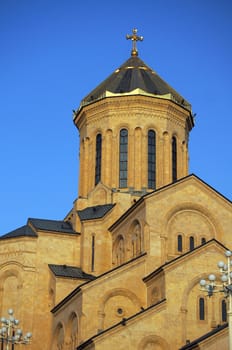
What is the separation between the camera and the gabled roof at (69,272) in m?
40.8

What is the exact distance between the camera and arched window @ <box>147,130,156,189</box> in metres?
45.9

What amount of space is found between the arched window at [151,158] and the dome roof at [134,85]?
2856 mm

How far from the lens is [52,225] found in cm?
4491

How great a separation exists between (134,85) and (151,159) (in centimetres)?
541

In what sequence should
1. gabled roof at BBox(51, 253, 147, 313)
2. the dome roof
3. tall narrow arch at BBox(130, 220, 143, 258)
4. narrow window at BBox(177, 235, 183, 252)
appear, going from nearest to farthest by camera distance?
gabled roof at BBox(51, 253, 147, 313)
narrow window at BBox(177, 235, 183, 252)
tall narrow arch at BBox(130, 220, 143, 258)
the dome roof

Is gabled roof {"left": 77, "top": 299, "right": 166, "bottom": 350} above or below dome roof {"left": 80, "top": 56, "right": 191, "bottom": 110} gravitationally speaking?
below

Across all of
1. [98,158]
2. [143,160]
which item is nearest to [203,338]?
[143,160]

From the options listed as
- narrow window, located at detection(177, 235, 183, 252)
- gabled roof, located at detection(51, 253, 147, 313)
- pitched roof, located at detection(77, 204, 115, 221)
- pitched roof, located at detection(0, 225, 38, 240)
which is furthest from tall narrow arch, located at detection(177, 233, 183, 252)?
pitched roof, located at detection(0, 225, 38, 240)

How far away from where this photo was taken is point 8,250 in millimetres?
42781

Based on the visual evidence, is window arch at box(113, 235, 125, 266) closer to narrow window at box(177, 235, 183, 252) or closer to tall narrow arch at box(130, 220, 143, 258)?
tall narrow arch at box(130, 220, 143, 258)

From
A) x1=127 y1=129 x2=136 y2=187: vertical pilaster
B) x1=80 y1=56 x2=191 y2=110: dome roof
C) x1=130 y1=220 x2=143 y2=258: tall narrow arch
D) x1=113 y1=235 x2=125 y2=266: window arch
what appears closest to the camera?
x1=130 y1=220 x2=143 y2=258: tall narrow arch

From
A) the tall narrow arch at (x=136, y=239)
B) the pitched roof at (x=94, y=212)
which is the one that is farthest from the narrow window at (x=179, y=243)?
the pitched roof at (x=94, y=212)

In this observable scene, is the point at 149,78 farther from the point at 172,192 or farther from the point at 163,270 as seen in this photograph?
the point at 163,270

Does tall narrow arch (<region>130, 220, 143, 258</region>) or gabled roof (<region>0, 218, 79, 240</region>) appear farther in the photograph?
gabled roof (<region>0, 218, 79, 240</region>)
